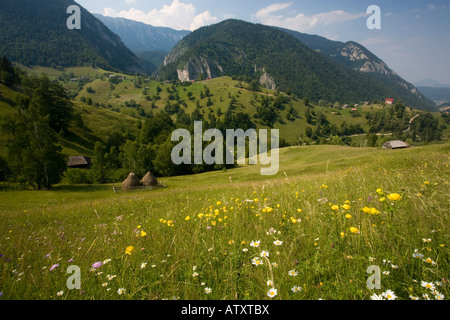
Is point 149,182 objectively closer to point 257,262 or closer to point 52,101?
point 257,262

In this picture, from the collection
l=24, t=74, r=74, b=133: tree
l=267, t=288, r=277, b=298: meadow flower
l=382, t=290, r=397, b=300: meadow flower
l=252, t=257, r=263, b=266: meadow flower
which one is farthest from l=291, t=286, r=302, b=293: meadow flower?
l=24, t=74, r=74, b=133: tree

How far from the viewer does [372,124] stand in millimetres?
185875

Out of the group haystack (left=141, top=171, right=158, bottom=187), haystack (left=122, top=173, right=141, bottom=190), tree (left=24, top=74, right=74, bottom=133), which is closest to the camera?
haystack (left=122, top=173, right=141, bottom=190)

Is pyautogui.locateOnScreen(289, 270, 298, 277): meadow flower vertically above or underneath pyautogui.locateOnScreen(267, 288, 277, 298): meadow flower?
underneath

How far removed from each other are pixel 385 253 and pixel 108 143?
317 ft

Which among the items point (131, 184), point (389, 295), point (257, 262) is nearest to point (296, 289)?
point (257, 262)

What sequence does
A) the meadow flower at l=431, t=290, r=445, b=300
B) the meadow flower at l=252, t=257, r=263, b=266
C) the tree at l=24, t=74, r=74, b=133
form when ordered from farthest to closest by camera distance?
the tree at l=24, t=74, r=74, b=133 < the meadow flower at l=252, t=257, r=263, b=266 < the meadow flower at l=431, t=290, r=445, b=300

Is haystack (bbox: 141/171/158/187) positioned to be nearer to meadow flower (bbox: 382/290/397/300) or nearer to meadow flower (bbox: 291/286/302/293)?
meadow flower (bbox: 291/286/302/293)

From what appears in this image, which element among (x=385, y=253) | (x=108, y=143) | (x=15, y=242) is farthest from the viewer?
(x=108, y=143)

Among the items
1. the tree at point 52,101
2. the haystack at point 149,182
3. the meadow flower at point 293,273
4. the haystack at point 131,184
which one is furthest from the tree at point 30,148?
the tree at point 52,101

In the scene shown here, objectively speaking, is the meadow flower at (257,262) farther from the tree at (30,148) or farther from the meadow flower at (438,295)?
the tree at (30,148)

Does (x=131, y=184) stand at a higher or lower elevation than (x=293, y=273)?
lower
